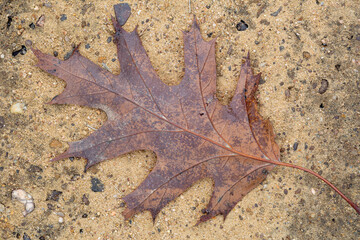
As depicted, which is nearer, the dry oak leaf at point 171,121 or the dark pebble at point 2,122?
the dry oak leaf at point 171,121

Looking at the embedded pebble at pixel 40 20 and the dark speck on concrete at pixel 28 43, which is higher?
the embedded pebble at pixel 40 20

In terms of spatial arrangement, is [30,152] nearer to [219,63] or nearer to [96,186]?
[96,186]

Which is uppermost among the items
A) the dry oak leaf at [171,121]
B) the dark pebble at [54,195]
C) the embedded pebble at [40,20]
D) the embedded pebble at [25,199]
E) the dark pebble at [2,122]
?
the embedded pebble at [40,20]

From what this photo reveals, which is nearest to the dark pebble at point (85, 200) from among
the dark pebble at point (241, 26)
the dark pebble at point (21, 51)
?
the dark pebble at point (21, 51)

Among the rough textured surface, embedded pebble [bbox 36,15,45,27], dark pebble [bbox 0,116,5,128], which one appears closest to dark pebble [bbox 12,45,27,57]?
the rough textured surface

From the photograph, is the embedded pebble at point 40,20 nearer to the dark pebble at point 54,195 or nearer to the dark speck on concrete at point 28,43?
the dark speck on concrete at point 28,43

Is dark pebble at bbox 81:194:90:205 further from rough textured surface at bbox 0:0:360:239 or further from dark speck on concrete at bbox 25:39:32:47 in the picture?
dark speck on concrete at bbox 25:39:32:47

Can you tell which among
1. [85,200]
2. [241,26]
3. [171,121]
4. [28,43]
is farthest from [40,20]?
[241,26]
